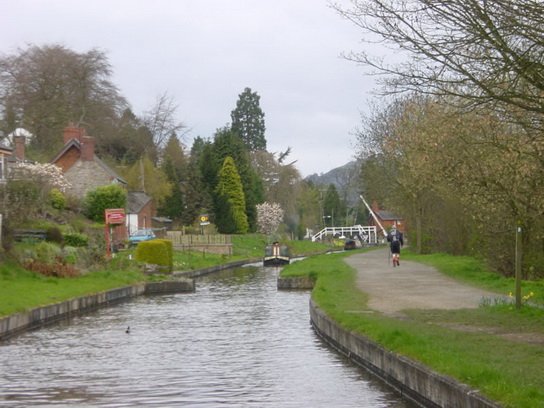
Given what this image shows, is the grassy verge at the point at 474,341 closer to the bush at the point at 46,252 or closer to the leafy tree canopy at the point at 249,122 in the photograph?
the bush at the point at 46,252

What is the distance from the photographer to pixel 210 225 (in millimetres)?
87125

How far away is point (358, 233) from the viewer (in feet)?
359

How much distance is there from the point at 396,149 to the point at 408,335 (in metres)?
37.0

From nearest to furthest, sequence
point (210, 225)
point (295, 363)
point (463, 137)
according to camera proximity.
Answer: point (295, 363)
point (463, 137)
point (210, 225)

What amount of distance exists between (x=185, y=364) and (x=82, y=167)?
173 feet

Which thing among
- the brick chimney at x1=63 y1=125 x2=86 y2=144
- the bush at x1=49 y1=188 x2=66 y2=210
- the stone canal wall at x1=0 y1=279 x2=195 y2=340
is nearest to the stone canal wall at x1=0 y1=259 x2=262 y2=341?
the stone canal wall at x1=0 y1=279 x2=195 y2=340

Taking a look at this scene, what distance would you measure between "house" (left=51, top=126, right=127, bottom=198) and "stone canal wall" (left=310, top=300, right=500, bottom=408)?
164ft

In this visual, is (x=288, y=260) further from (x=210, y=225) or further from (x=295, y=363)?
(x=295, y=363)

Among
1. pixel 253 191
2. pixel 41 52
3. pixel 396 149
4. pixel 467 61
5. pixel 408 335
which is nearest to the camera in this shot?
pixel 467 61

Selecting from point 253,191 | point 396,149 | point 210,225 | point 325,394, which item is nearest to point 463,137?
point 325,394

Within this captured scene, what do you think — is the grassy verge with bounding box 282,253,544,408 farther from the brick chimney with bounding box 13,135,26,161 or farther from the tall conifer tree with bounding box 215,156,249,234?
the tall conifer tree with bounding box 215,156,249,234

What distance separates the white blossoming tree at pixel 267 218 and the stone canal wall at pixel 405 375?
84558 millimetres

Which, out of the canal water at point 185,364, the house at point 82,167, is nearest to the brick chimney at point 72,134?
the house at point 82,167

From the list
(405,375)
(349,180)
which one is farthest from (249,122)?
(405,375)
